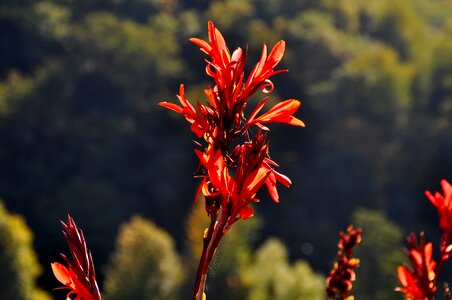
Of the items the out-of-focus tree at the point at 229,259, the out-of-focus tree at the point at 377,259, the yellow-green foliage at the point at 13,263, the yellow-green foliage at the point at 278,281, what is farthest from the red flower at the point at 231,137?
the yellow-green foliage at the point at 278,281

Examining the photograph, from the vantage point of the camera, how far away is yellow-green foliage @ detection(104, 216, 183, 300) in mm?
27797

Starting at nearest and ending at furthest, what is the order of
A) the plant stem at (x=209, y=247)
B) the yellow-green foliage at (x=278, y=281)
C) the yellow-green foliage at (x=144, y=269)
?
the plant stem at (x=209, y=247) → the yellow-green foliage at (x=144, y=269) → the yellow-green foliage at (x=278, y=281)

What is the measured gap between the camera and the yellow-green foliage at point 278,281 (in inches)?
1102

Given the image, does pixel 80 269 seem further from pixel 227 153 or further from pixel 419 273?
pixel 419 273

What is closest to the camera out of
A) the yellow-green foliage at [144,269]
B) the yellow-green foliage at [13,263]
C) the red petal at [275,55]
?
the red petal at [275,55]

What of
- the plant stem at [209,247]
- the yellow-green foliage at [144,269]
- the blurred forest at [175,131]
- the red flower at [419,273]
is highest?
the blurred forest at [175,131]

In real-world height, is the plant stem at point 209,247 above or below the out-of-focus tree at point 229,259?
below

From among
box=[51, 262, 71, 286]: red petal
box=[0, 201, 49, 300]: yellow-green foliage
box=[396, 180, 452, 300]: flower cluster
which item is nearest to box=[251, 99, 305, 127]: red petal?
box=[396, 180, 452, 300]: flower cluster

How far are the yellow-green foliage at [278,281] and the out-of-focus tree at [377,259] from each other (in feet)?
6.11

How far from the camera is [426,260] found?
5.08 ft

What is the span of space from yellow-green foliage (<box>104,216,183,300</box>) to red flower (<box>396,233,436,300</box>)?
1039 inches

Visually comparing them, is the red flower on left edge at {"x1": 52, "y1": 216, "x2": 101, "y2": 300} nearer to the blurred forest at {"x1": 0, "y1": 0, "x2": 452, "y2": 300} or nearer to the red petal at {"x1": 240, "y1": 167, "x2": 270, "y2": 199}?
the red petal at {"x1": 240, "y1": 167, "x2": 270, "y2": 199}

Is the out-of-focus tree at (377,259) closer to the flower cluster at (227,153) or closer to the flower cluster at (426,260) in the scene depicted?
the flower cluster at (426,260)

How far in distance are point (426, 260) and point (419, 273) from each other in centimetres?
3
